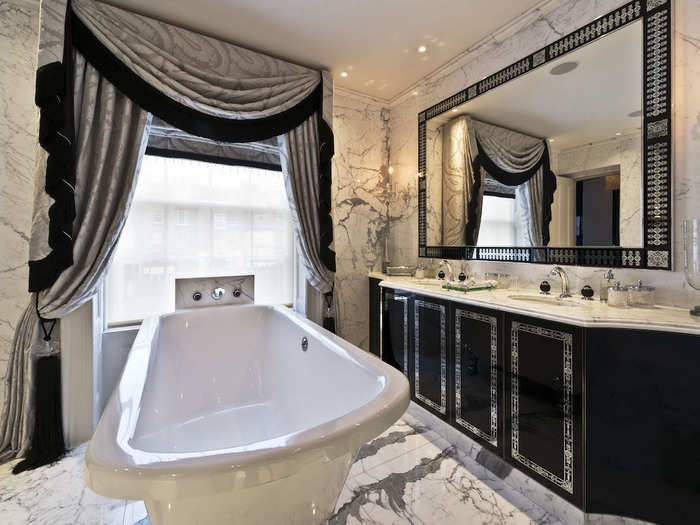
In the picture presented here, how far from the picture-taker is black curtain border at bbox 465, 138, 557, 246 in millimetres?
1882

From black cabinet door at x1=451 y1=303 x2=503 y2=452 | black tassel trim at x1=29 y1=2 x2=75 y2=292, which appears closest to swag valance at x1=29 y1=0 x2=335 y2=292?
black tassel trim at x1=29 y1=2 x2=75 y2=292

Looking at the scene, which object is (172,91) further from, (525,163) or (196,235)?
(525,163)

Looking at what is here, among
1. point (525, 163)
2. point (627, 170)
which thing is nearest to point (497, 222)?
point (525, 163)

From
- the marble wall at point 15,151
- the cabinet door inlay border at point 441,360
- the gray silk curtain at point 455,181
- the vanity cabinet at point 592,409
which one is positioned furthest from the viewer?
the gray silk curtain at point 455,181

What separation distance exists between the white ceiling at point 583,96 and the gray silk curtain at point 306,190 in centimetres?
133

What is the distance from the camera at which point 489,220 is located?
2.25m

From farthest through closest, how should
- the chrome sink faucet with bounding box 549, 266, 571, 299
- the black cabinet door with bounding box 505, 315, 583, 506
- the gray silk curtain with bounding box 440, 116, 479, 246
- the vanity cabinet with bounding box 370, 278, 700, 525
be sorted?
1. the gray silk curtain with bounding box 440, 116, 479, 246
2. the chrome sink faucet with bounding box 549, 266, 571, 299
3. the black cabinet door with bounding box 505, 315, 583, 506
4. the vanity cabinet with bounding box 370, 278, 700, 525

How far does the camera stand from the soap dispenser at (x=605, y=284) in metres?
1.60

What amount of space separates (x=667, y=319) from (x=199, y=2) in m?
2.76

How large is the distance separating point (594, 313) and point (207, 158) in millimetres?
2570

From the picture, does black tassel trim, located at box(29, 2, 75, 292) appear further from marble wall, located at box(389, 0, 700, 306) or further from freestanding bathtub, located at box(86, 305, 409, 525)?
marble wall, located at box(389, 0, 700, 306)

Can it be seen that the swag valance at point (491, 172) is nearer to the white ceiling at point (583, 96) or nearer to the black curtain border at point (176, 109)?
the white ceiling at point (583, 96)

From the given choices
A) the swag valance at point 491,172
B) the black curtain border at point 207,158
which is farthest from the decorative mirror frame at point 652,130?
the black curtain border at point 207,158

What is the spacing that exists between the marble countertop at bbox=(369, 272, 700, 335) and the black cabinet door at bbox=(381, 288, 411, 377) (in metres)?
0.46
